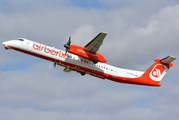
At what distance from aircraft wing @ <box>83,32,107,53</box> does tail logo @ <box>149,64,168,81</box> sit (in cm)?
1005

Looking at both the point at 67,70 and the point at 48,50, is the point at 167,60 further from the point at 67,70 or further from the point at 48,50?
the point at 48,50

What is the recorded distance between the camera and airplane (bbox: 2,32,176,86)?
29.1 meters

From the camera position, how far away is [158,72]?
34.8 m

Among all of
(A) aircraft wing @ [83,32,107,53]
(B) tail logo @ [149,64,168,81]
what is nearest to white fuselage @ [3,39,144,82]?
(A) aircraft wing @ [83,32,107,53]

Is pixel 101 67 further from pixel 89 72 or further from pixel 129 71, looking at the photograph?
pixel 129 71

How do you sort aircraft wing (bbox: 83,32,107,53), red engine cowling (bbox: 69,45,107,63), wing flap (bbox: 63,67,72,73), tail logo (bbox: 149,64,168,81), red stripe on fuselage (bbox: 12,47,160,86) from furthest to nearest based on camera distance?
wing flap (bbox: 63,67,72,73)
tail logo (bbox: 149,64,168,81)
red stripe on fuselage (bbox: 12,47,160,86)
red engine cowling (bbox: 69,45,107,63)
aircraft wing (bbox: 83,32,107,53)

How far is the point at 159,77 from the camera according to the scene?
34.7 m

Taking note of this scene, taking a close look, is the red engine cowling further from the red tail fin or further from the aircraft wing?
the red tail fin

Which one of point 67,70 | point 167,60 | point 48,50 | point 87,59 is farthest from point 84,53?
point 167,60

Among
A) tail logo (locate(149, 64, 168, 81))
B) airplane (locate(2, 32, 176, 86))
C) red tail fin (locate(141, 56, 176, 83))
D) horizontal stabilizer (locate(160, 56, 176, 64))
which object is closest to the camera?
airplane (locate(2, 32, 176, 86))

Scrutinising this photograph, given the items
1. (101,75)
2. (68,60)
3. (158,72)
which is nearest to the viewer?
(68,60)

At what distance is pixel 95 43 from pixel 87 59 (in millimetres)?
3141

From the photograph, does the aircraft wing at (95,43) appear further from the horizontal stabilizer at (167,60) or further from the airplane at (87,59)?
the horizontal stabilizer at (167,60)

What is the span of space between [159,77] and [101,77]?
871 cm
